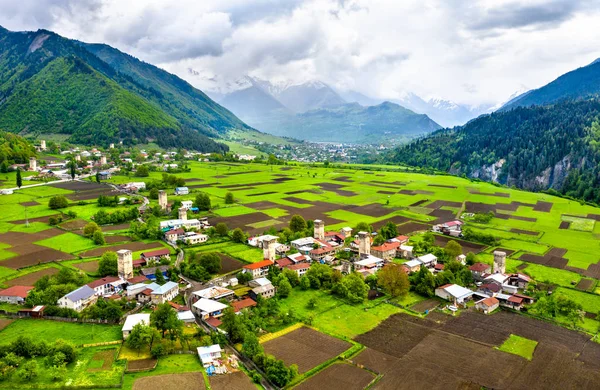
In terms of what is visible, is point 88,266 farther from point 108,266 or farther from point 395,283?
point 395,283

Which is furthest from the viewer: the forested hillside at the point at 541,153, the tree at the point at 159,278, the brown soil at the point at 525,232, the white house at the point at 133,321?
the forested hillside at the point at 541,153

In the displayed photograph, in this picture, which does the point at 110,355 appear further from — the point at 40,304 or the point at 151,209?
the point at 151,209

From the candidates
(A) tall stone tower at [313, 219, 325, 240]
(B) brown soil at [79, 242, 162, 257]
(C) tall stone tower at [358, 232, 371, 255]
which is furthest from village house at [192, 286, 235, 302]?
(A) tall stone tower at [313, 219, 325, 240]

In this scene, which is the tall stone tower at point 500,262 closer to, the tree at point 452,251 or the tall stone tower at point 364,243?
the tree at point 452,251

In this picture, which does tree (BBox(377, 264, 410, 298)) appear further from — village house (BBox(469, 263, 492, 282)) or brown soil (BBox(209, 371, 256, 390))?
brown soil (BBox(209, 371, 256, 390))

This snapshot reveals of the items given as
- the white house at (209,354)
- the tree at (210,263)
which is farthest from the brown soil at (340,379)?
the tree at (210,263)
